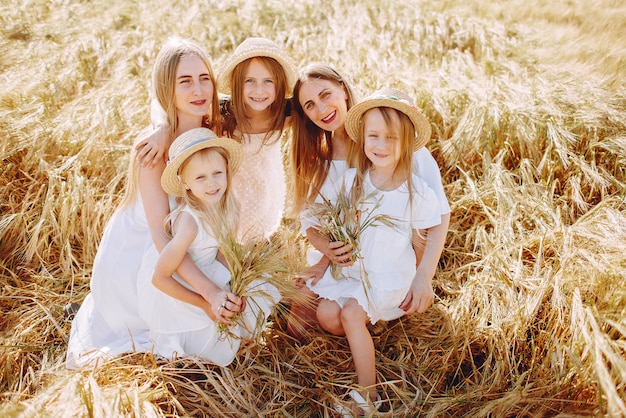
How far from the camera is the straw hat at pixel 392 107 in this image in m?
1.98

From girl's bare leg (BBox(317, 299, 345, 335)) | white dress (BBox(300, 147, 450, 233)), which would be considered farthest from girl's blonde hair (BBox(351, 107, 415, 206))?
girl's bare leg (BBox(317, 299, 345, 335))

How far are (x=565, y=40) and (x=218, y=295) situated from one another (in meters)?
3.57

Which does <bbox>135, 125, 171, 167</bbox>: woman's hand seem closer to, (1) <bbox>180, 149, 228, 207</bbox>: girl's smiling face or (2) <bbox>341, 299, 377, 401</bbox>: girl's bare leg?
(1) <bbox>180, 149, 228, 207</bbox>: girl's smiling face

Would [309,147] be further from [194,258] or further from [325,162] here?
[194,258]

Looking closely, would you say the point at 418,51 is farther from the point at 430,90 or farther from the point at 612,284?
the point at 612,284

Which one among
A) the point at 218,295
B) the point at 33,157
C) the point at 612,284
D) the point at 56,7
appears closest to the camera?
the point at 612,284

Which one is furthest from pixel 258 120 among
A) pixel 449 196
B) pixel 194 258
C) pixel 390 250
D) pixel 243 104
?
pixel 449 196

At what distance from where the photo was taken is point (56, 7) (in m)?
5.21

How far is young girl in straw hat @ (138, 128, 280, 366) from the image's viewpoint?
6.38ft

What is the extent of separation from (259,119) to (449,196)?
1.23 metres

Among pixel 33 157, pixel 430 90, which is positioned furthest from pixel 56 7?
pixel 430 90

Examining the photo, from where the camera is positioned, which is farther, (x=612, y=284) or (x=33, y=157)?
(x=33, y=157)

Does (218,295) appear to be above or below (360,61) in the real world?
below

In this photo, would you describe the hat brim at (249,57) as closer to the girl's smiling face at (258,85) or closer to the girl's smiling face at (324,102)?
the girl's smiling face at (258,85)
